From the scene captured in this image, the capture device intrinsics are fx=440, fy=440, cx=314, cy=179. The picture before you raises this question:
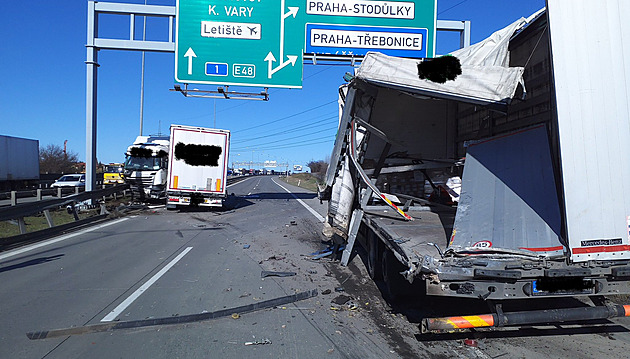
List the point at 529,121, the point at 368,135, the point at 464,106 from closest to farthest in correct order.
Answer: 1. the point at 529,121
2. the point at 368,135
3. the point at 464,106

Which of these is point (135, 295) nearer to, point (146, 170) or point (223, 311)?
point (223, 311)

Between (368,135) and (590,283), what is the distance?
5.23 m

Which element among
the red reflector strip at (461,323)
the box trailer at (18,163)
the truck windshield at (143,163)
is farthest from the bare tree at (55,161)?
the red reflector strip at (461,323)

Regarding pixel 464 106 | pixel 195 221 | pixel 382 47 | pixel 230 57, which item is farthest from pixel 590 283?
pixel 195 221

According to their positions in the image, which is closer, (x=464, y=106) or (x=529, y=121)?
(x=529, y=121)

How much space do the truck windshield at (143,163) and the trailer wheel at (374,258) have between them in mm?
17145

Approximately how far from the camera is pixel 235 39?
15.3 metres

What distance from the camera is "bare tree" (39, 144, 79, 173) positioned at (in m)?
69.1

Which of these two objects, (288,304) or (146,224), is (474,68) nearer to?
(288,304)

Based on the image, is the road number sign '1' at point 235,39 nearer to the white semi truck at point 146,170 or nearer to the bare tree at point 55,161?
the white semi truck at point 146,170

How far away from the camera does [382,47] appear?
48.7 feet

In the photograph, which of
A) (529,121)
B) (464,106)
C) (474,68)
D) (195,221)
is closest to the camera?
(474,68)

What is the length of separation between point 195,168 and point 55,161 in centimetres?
6306

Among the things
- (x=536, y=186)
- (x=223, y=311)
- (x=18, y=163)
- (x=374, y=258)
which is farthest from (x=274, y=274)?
(x=18, y=163)
